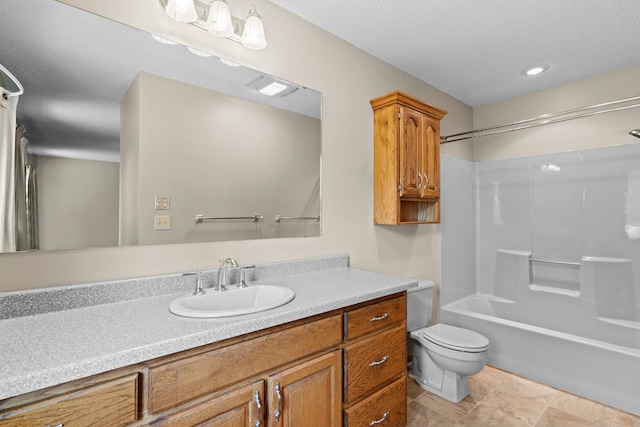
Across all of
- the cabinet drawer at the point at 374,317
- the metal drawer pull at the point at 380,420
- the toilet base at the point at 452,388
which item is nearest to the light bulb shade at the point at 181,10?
the cabinet drawer at the point at 374,317

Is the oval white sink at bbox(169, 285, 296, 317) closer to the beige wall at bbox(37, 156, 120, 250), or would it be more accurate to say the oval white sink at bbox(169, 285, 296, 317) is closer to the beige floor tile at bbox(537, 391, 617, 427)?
the beige wall at bbox(37, 156, 120, 250)

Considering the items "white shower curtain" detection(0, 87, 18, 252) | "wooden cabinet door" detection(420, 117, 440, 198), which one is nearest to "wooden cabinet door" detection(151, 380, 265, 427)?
"white shower curtain" detection(0, 87, 18, 252)

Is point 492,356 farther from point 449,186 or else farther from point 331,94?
point 331,94

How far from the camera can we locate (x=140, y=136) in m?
1.40

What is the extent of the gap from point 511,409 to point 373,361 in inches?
51.5

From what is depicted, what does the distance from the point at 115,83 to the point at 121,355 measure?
112 cm

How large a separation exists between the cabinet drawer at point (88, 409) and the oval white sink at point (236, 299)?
12.1 inches

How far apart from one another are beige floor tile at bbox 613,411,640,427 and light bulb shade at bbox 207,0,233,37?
3.17 metres

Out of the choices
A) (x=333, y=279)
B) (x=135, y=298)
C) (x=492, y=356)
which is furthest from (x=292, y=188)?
(x=492, y=356)

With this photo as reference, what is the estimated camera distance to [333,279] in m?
1.74

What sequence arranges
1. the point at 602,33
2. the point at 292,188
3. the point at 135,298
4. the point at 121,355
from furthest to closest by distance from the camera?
1. the point at 602,33
2. the point at 292,188
3. the point at 135,298
4. the point at 121,355

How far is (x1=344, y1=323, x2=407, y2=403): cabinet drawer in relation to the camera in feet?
4.66

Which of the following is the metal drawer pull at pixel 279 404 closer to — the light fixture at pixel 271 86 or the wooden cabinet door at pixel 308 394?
the wooden cabinet door at pixel 308 394

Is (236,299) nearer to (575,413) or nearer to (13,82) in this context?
(13,82)
